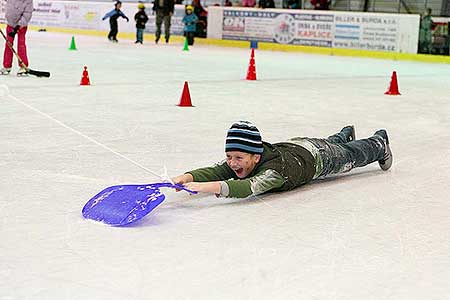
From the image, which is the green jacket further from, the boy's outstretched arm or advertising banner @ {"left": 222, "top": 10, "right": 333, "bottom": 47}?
advertising banner @ {"left": 222, "top": 10, "right": 333, "bottom": 47}

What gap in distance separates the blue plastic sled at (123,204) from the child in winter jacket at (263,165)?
203 mm

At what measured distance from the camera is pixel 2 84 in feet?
28.3

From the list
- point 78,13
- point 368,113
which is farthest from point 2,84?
point 78,13

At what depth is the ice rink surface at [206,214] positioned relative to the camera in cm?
246

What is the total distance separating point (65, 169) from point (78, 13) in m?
22.8

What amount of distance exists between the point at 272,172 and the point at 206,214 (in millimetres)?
413

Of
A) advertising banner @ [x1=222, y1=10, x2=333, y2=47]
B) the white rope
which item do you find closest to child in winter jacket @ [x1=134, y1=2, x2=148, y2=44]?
advertising banner @ [x1=222, y1=10, x2=333, y2=47]

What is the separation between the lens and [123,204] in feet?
10.3

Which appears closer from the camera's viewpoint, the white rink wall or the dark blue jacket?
the white rink wall

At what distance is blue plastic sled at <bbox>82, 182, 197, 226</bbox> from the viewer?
3062mm

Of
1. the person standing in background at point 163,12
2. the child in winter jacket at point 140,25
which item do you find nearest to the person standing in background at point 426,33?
the person standing in background at point 163,12

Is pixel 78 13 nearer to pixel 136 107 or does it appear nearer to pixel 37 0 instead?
pixel 37 0

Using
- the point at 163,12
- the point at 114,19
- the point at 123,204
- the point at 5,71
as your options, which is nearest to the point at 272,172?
the point at 123,204

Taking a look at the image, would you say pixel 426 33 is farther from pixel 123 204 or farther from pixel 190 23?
pixel 123 204
